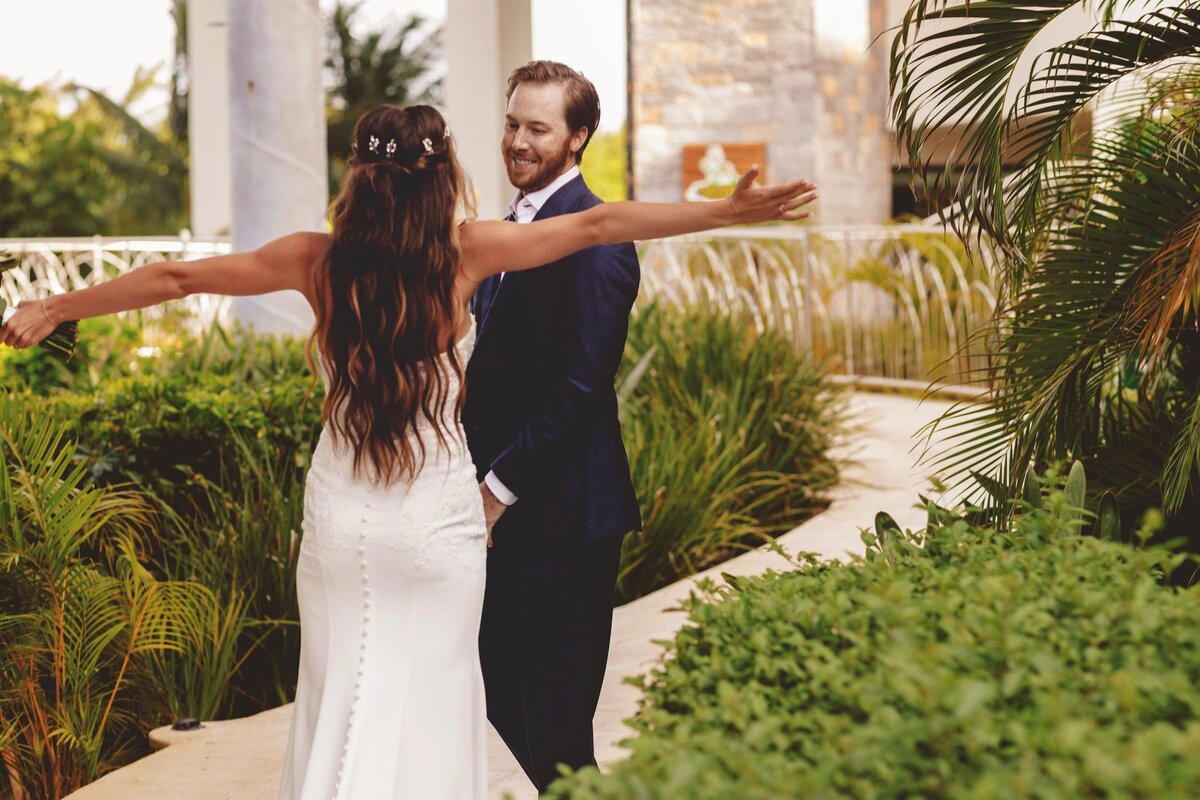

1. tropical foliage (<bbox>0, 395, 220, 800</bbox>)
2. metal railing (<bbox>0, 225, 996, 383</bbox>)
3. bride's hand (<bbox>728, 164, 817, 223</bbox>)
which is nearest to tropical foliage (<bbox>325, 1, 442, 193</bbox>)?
metal railing (<bbox>0, 225, 996, 383</bbox>)

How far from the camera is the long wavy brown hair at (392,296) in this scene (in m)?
2.64

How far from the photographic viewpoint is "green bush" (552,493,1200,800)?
4.71 ft

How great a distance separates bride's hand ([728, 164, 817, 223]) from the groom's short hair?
520mm

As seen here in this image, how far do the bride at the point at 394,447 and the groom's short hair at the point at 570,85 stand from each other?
33 cm

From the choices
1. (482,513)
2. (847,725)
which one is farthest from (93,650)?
(847,725)

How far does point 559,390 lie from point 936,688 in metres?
1.50

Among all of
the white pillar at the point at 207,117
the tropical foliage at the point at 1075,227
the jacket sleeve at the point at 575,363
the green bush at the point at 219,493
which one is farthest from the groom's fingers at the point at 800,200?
the white pillar at the point at 207,117

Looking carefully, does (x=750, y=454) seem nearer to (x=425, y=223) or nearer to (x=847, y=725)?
(x=425, y=223)

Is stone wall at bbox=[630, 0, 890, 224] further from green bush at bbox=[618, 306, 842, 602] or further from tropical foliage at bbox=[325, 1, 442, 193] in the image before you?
tropical foliage at bbox=[325, 1, 442, 193]

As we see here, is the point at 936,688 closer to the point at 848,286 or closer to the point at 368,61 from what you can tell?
the point at 848,286

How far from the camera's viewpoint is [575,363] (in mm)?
2891

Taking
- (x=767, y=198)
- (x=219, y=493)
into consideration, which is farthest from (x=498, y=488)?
(x=219, y=493)

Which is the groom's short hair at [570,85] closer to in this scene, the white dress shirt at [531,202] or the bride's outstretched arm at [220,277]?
the white dress shirt at [531,202]

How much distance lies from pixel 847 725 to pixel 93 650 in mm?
2862
